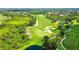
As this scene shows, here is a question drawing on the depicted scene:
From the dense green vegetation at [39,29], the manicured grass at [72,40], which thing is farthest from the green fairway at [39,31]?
the manicured grass at [72,40]

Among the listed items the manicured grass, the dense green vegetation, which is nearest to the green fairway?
the dense green vegetation

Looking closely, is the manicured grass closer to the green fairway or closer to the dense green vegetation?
the dense green vegetation

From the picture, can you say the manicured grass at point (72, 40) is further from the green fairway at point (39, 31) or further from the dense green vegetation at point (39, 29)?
the green fairway at point (39, 31)

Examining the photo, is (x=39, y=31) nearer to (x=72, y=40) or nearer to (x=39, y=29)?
(x=39, y=29)

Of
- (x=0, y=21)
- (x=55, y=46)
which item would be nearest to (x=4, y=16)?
(x=0, y=21)

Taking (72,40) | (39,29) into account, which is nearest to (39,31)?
(39,29)

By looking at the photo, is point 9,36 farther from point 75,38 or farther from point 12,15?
point 75,38
